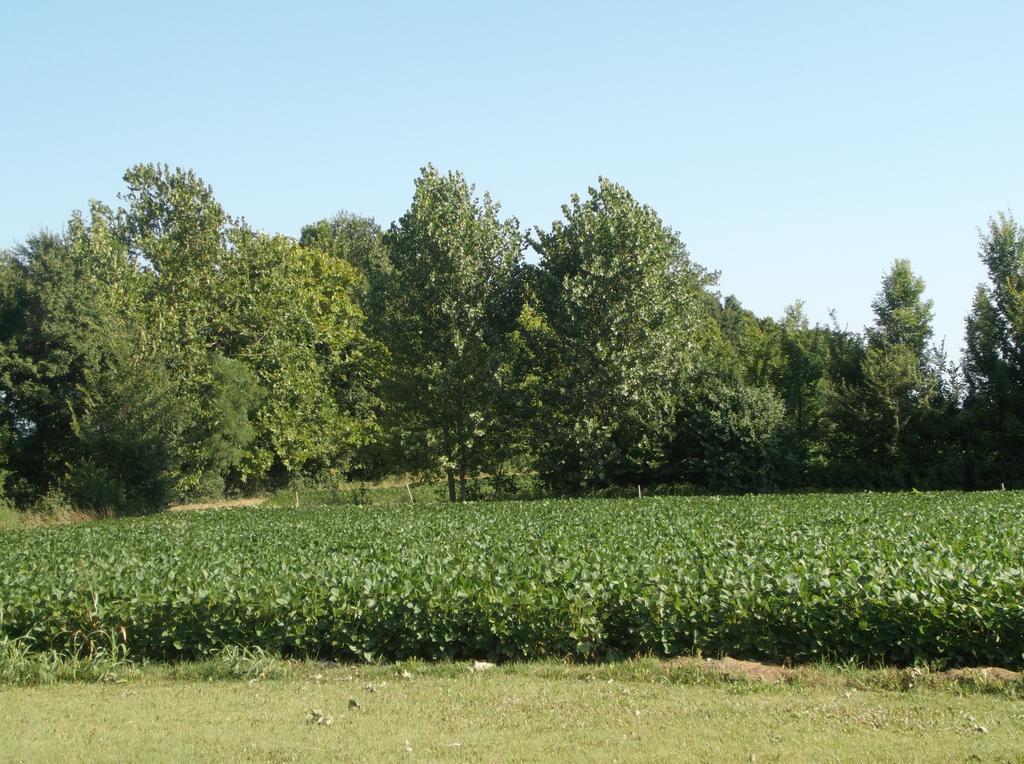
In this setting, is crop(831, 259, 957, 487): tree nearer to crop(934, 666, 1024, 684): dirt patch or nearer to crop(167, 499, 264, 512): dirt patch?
Result: crop(167, 499, 264, 512): dirt patch

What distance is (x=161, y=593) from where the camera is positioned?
36.8 ft

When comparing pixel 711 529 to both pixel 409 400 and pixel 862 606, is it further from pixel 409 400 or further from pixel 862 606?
pixel 409 400

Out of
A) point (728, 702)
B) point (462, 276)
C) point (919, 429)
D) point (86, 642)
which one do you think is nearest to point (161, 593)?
point (86, 642)

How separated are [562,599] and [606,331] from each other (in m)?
22.8

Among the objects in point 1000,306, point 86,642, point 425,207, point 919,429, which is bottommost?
point 86,642

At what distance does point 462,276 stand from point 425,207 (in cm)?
303

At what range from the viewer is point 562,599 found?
10297mm

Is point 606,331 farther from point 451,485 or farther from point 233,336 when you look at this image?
point 233,336

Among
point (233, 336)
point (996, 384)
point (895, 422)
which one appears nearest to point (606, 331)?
point (895, 422)

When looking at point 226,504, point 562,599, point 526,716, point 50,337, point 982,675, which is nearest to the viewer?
point 526,716

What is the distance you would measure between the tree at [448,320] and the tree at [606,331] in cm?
174

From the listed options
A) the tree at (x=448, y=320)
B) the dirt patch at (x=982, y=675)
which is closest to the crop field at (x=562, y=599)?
the dirt patch at (x=982, y=675)

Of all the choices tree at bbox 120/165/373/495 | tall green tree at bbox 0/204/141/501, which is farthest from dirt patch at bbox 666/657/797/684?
tall green tree at bbox 0/204/141/501

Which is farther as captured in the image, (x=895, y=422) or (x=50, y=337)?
(x=50, y=337)
